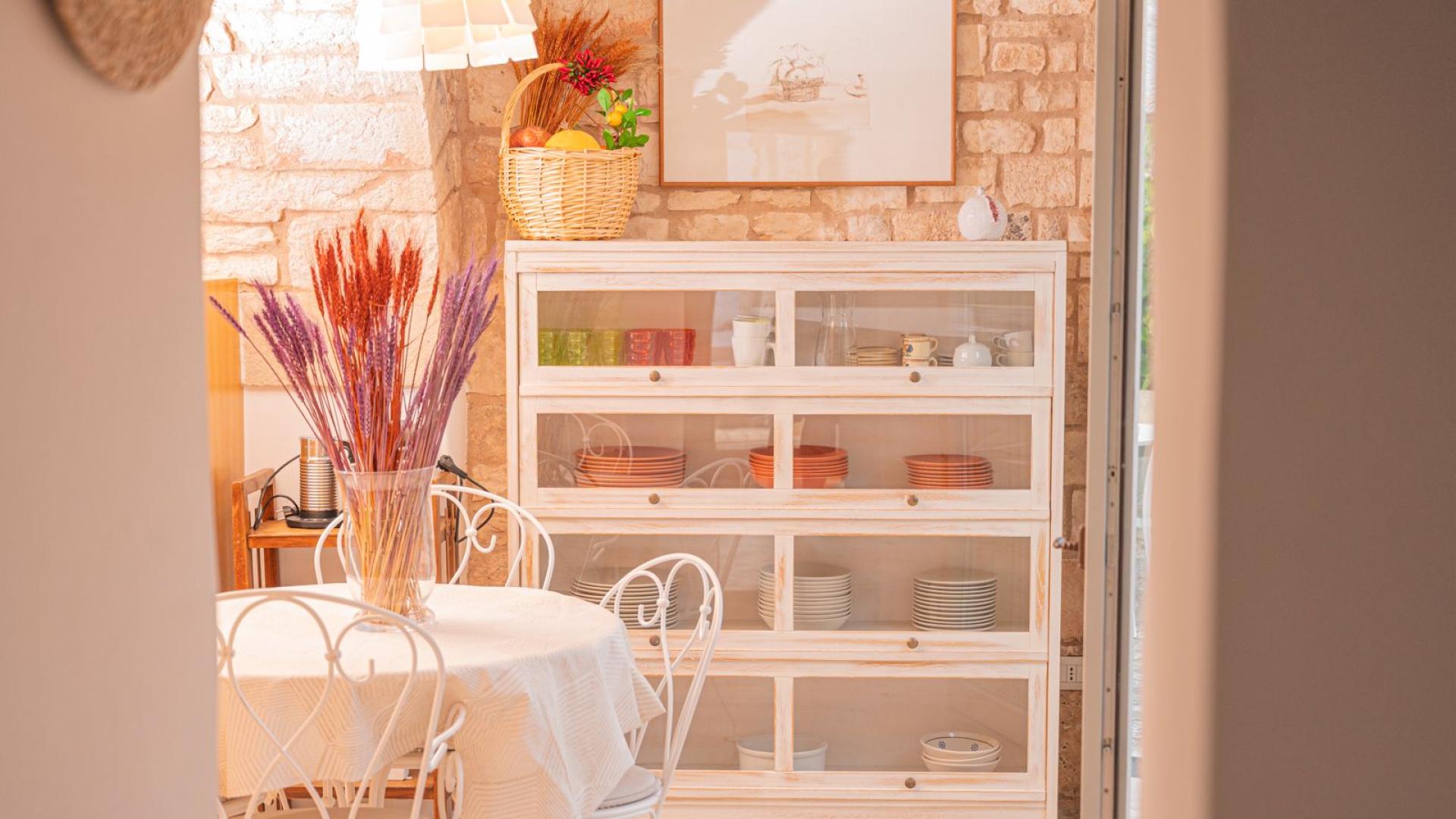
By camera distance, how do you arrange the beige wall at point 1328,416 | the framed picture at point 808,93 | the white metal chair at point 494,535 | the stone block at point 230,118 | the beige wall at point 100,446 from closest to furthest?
the beige wall at point 100,446, the beige wall at point 1328,416, the white metal chair at point 494,535, the stone block at point 230,118, the framed picture at point 808,93

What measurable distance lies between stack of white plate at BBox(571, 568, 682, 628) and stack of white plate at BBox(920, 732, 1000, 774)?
797mm

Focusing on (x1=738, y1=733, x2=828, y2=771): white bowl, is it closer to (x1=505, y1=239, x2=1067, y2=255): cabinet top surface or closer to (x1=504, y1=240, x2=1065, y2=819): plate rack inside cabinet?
(x1=504, y1=240, x2=1065, y2=819): plate rack inside cabinet

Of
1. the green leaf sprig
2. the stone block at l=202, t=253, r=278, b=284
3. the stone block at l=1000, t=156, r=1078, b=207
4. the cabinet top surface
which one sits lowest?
the stone block at l=202, t=253, r=278, b=284

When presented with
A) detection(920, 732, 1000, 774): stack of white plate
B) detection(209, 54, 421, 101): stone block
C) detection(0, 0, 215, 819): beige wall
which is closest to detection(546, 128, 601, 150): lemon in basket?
detection(209, 54, 421, 101): stone block

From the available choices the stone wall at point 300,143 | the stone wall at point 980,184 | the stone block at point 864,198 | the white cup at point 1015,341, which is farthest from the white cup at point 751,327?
the stone wall at point 300,143

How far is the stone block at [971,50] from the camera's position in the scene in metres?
3.83

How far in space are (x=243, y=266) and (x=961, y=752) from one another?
93.0 inches

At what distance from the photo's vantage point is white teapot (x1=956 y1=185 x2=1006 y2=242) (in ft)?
11.8

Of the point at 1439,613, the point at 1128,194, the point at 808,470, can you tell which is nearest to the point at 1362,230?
the point at 1439,613

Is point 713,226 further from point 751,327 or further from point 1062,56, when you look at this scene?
point 1062,56

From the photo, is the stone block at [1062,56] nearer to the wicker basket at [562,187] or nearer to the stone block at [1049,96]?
the stone block at [1049,96]

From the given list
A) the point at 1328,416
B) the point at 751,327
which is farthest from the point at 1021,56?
the point at 1328,416

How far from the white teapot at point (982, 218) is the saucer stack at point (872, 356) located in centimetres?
39

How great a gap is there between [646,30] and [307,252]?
117cm
